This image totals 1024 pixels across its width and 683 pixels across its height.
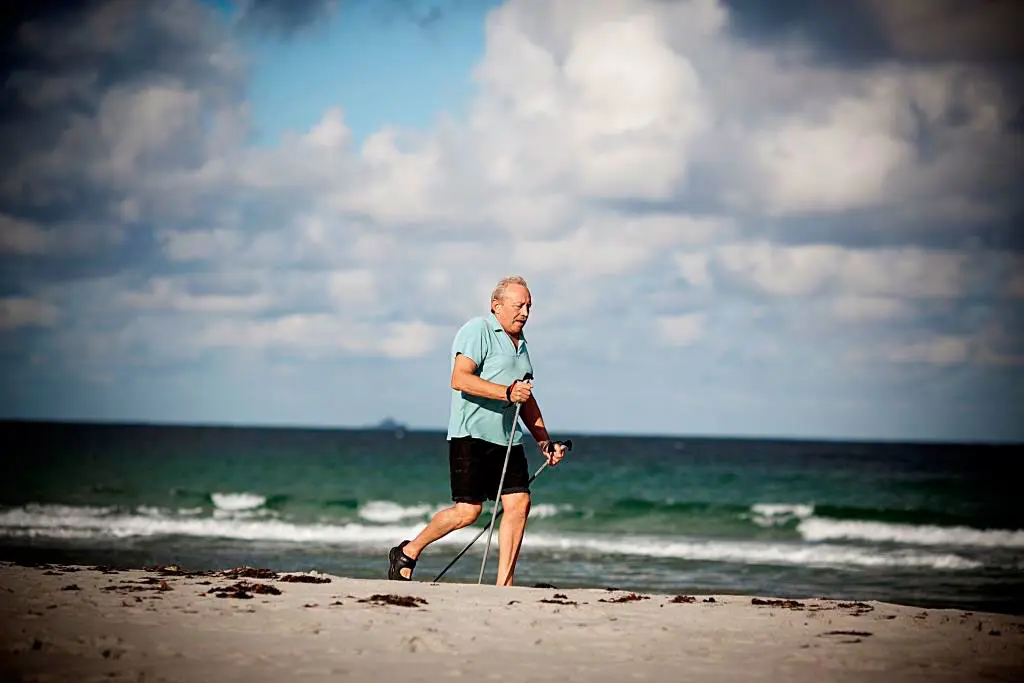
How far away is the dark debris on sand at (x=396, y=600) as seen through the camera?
594 cm

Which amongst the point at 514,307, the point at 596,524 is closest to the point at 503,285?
the point at 514,307

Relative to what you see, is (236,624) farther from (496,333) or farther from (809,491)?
(809,491)

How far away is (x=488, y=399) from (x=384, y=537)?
14.3 meters

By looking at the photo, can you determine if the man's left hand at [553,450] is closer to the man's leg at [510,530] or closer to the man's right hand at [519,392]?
the man's leg at [510,530]

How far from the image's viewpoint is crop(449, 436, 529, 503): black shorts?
6684 mm

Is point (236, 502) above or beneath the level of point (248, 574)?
beneath

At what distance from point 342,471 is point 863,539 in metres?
24.6

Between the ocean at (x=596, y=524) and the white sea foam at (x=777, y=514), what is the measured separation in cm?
9

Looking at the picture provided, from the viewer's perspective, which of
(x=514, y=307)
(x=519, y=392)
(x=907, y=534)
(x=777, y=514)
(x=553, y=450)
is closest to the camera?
(x=519, y=392)

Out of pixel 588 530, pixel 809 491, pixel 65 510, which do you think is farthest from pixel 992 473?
pixel 65 510

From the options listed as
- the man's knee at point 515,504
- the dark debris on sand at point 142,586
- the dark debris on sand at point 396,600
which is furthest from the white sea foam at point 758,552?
the dark debris on sand at point 142,586

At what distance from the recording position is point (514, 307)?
670cm

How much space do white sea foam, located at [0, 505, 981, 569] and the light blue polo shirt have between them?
35.3ft

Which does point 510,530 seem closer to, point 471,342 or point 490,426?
point 490,426
